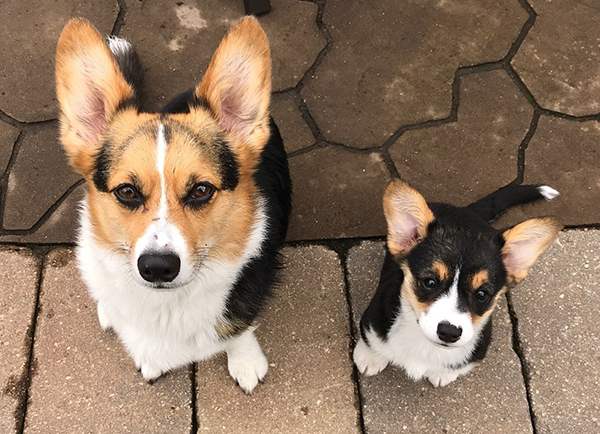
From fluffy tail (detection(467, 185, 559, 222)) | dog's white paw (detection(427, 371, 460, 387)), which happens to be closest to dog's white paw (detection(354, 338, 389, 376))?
dog's white paw (detection(427, 371, 460, 387))

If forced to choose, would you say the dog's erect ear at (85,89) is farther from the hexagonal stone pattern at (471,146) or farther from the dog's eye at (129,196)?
the hexagonal stone pattern at (471,146)

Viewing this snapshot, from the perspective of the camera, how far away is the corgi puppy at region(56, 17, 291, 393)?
2.06m

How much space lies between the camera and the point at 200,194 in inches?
84.8

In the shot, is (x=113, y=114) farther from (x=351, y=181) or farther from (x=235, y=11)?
(x=235, y=11)

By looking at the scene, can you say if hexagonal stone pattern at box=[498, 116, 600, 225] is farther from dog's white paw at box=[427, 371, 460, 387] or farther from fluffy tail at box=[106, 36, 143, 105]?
fluffy tail at box=[106, 36, 143, 105]

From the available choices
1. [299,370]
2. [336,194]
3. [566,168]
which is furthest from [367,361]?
[566,168]

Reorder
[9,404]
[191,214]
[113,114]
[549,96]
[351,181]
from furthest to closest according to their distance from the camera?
[549,96] → [351,181] → [9,404] → [113,114] → [191,214]

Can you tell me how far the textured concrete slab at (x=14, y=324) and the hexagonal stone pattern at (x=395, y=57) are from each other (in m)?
1.93

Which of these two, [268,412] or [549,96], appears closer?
[268,412]

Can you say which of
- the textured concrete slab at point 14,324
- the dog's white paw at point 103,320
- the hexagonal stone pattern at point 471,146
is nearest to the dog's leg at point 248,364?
the dog's white paw at point 103,320

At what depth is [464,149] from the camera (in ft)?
11.8

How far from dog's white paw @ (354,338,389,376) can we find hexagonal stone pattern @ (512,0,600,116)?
2.00m

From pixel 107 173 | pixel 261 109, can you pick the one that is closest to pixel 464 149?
pixel 261 109

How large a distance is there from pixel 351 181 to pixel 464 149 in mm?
745
